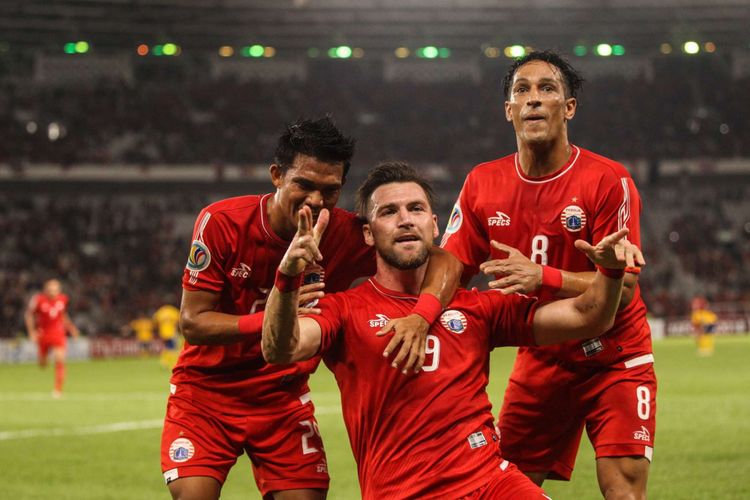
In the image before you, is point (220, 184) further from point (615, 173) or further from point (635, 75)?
point (615, 173)

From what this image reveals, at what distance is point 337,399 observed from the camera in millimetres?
17031

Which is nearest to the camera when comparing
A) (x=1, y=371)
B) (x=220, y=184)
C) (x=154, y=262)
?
(x=1, y=371)

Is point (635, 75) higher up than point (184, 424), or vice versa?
point (635, 75)

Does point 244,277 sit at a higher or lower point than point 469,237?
lower

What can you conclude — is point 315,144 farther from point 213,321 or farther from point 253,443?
point 253,443

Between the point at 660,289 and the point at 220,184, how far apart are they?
19.4 meters

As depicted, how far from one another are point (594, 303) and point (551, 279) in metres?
0.26

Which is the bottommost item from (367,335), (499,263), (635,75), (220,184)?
(367,335)

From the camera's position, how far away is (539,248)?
568 centimetres

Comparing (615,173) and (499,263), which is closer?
(499,263)

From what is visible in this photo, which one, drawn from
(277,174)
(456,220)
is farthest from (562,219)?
(277,174)

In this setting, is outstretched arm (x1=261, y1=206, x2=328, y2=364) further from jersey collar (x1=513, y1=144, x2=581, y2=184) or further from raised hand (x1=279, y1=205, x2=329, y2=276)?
jersey collar (x1=513, y1=144, x2=581, y2=184)

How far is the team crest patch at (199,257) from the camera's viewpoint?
5473 millimetres

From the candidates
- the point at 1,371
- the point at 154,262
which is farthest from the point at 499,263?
the point at 154,262
